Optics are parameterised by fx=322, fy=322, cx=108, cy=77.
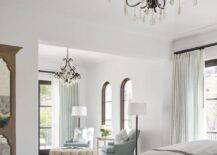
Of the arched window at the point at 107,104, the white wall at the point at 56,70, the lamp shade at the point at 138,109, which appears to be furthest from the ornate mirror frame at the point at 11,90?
the arched window at the point at 107,104

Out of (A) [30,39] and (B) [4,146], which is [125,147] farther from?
(A) [30,39]

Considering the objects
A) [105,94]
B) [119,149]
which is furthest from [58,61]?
[119,149]

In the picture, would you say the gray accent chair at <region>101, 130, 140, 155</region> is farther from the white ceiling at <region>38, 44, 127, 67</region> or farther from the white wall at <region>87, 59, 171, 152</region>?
the white ceiling at <region>38, 44, 127, 67</region>

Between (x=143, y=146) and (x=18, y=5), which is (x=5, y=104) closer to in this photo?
(x=18, y=5)

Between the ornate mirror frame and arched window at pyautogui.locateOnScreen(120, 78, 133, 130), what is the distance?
14.3 feet

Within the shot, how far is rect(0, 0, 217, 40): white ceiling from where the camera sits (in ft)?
15.6

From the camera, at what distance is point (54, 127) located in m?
9.66

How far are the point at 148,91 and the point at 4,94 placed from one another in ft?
12.7

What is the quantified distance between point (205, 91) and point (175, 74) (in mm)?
695

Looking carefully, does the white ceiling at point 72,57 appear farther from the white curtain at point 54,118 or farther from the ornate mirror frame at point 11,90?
the ornate mirror frame at point 11,90

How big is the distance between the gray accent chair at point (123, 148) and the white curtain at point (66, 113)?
103 inches

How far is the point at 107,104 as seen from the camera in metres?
9.55

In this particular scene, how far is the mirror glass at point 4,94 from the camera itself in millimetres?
4578

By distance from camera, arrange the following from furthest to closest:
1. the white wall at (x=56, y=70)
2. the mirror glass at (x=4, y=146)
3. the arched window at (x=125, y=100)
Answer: the white wall at (x=56, y=70)
the arched window at (x=125, y=100)
the mirror glass at (x=4, y=146)
